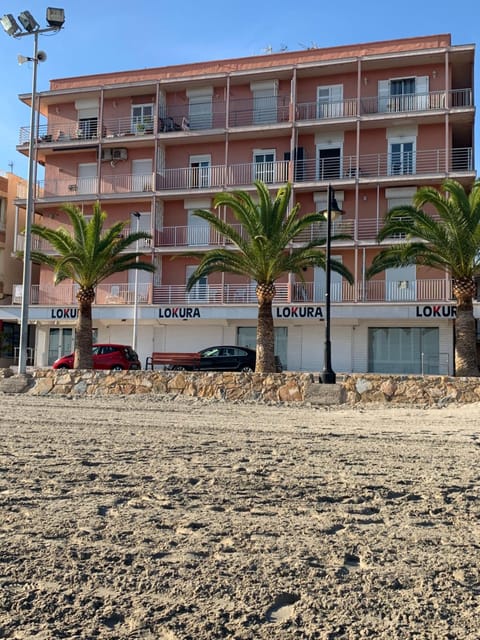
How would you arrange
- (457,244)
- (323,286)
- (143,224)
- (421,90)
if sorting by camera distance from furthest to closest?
(143,224), (421,90), (323,286), (457,244)

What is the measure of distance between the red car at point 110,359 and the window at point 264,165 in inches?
525

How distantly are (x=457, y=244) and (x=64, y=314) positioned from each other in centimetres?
2324

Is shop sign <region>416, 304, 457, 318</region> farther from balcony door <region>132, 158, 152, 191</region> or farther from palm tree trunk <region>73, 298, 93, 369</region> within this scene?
balcony door <region>132, 158, 152, 191</region>

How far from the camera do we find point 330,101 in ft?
115

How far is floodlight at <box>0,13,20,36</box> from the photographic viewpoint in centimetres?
2214

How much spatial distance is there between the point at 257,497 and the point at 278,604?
79.9 inches

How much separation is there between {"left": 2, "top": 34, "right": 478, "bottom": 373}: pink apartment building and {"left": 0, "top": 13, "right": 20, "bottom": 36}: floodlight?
569 inches

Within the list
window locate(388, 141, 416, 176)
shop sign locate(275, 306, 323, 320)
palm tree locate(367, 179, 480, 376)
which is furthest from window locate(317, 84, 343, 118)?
palm tree locate(367, 179, 480, 376)

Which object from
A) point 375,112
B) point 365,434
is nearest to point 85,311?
point 365,434

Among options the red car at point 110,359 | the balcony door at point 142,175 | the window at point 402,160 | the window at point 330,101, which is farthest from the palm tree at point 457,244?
the balcony door at point 142,175

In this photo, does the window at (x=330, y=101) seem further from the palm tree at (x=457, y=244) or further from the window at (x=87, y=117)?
the palm tree at (x=457, y=244)

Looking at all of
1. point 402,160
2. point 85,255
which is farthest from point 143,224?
point 402,160

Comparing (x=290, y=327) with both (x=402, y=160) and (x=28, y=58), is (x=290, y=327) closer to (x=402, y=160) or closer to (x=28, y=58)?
(x=402, y=160)

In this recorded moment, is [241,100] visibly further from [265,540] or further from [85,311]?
[265,540]
